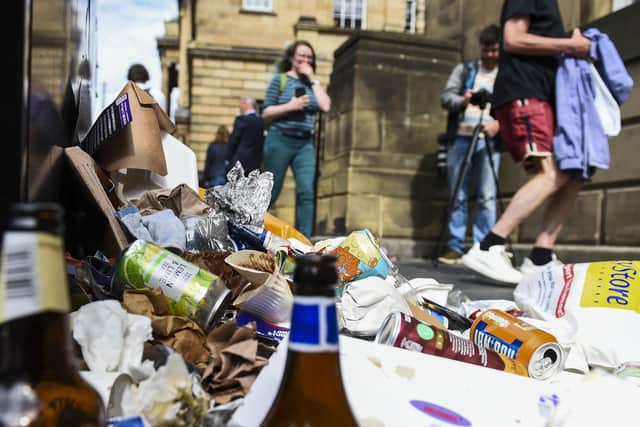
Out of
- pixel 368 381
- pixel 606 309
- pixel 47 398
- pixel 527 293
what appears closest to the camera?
pixel 47 398

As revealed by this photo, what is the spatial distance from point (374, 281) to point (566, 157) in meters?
1.97

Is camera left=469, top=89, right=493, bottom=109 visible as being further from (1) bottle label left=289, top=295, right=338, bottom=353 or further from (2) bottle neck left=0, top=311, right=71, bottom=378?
(2) bottle neck left=0, top=311, right=71, bottom=378

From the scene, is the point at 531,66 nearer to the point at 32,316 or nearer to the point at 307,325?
the point at 307,325

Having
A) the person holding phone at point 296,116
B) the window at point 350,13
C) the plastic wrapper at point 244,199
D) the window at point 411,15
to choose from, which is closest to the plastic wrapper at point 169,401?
the plastic wrapper at point 244,199

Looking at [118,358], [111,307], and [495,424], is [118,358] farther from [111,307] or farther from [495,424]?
[495,424]

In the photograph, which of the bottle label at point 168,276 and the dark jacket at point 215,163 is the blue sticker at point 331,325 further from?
the dark jacket at point 215,163

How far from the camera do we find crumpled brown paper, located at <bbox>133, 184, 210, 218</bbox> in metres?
2.18

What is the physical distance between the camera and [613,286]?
2.11 meters

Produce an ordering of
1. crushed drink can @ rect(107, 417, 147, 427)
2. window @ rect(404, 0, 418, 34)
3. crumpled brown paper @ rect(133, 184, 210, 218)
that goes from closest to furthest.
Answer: crushed drink can @ rect(107, 417, 147, 427), crumpled brown paper @ rect(133, 184, 210, 218), window @ rect(404, 0, 418, 34)

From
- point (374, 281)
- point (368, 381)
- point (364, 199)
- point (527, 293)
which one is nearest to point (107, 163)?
point (374, 281)

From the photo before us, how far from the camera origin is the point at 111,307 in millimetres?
1286

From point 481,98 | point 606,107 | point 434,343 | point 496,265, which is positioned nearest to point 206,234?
point 434,343

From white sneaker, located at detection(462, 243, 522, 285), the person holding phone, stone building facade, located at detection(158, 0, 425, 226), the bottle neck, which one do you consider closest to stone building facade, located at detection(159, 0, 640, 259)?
white sneaker, located at detection(462, 243, 522, 285)

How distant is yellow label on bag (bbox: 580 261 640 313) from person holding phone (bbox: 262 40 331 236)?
2.96 meters
